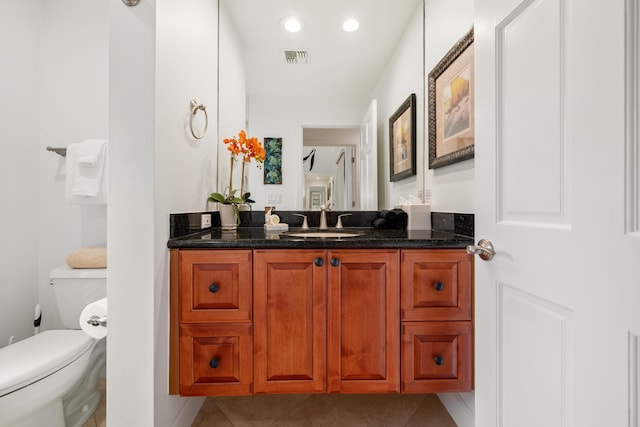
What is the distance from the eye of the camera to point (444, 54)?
1.46 metres

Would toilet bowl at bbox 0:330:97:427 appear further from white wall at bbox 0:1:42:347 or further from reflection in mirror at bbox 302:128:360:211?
reflection in mirror at bbox 302:128:360:211

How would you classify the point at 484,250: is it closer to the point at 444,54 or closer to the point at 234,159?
the point at 444,54

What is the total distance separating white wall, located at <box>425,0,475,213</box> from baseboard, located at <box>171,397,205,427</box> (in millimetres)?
1586

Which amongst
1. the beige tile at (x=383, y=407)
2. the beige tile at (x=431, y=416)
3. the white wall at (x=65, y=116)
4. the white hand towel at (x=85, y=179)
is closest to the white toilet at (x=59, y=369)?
the white wall at (x=65, y=116)

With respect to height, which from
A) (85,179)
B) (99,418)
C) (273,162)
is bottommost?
(99,418)

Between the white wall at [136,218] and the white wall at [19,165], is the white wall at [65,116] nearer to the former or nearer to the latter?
the white wall at [19,165]

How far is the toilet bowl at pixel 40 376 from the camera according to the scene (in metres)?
1.05

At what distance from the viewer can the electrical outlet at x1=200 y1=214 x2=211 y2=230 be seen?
1535 mm

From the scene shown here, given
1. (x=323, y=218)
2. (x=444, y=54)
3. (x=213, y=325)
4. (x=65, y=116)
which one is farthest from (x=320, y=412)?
(x=65, y=116)

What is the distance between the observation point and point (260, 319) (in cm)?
115

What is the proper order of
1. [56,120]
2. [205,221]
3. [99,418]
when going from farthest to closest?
1. [56,120]
2. [205,221]
3. [99,418]

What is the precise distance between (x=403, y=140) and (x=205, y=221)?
131 cm

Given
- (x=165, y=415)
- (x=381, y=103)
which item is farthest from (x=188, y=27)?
(x=165, y=415)

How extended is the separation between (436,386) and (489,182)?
0.85 metres
